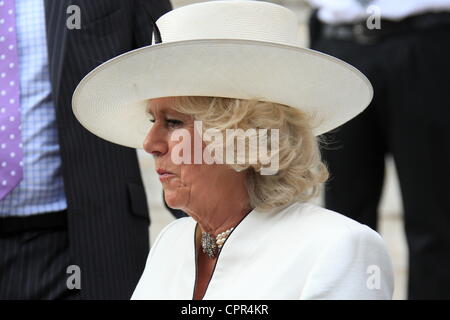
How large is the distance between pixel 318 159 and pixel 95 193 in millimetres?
759

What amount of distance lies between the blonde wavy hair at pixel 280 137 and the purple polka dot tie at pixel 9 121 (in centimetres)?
67

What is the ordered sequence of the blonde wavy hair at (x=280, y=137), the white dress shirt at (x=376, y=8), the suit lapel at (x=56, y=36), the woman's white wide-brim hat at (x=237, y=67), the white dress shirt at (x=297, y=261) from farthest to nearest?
the white dress shirt at (x=376, y=8) < the suit lapel at (x=56, y=36) < the blonde wavy hair at (x=280, y=137) < the woman's white wide-brim hat at (x=237, y=67) < the white dress shirt at (x=297, y=261)

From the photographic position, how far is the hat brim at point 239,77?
2326 mm

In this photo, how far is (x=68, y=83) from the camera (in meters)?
2.94

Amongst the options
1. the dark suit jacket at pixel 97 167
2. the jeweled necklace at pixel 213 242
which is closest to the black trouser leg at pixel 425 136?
the dark suit jacket at pixel 97 167

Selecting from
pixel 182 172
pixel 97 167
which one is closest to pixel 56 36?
pixel 97 167

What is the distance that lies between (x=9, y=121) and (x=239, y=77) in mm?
884

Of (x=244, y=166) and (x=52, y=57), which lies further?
(x=52, y=57)

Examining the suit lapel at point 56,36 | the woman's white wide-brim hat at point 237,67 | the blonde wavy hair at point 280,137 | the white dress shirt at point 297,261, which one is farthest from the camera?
the suit lapel at point 56,36

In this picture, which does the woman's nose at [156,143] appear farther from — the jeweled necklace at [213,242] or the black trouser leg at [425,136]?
the black trouser leg at [425,136]

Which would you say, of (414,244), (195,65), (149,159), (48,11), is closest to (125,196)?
(48,11)

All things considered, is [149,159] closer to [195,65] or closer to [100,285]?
[100,285]

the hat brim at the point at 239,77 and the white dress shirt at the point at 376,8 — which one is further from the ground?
the white dress shirt at the point at 376,8

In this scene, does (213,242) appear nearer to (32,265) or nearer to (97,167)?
(97,167)
